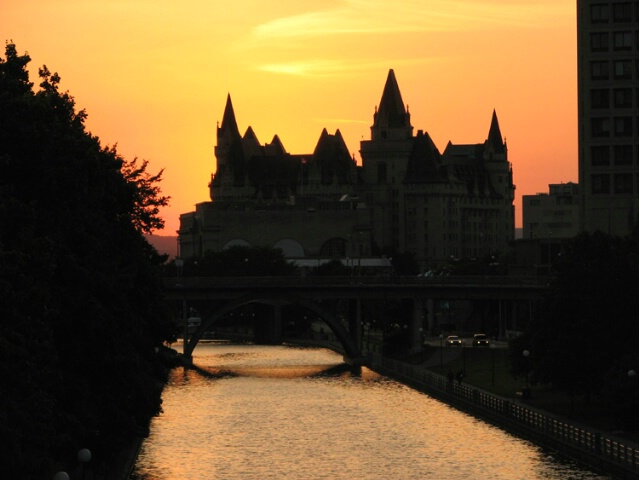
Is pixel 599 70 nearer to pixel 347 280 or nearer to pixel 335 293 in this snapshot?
pixel 335 293

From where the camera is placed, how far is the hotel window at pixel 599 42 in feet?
498

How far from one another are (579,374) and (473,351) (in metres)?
62.8

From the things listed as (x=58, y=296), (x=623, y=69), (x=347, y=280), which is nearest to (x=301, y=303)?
(x=347, y=280)

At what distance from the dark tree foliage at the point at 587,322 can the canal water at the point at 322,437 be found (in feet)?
15.3

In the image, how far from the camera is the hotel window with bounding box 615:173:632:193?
152500mm

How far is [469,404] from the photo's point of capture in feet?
357

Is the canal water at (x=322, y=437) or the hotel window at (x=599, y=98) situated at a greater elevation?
the hotel window at (x=599, y=98)

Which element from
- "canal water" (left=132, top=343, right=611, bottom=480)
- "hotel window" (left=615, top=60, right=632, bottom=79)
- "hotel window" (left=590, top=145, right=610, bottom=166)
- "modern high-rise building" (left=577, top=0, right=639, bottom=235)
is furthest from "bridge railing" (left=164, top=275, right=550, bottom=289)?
"canal water" (left=132, top=343, right=611, bottom=480)

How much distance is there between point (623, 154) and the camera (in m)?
153

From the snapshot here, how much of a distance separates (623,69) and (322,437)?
64975 millimetres

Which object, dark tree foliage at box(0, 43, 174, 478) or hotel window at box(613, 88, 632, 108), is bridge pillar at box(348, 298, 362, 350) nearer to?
hotel window at box(613, 88, 632, 108)

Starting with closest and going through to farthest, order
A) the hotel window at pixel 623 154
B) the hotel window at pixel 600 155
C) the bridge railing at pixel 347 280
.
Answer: the hotel window at pixel 623 154 → the hotel window at pixel 600 155 → the bridge railing at pixel 347 280

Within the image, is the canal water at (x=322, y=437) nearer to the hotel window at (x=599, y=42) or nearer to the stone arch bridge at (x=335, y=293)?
the stone arch bridge at (x=335, y=293)

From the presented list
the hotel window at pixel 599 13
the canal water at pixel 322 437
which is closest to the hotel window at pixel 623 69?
the hotel window at pixel 599 13
